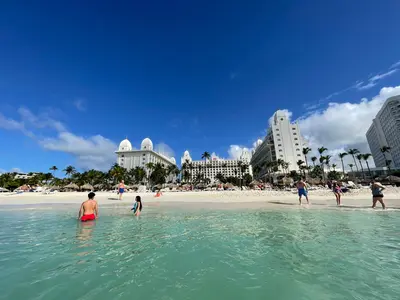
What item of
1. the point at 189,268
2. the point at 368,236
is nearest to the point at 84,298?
the point at 189,268

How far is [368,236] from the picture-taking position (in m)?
6.57

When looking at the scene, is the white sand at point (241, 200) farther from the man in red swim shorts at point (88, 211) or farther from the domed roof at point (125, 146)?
the domed roof at point (125, 146)

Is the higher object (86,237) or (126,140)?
(126,140)

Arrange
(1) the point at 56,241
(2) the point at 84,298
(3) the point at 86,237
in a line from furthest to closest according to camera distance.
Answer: (3) the point at 86,237 → (1) the point at 56,241 → (2) the point at 84,298

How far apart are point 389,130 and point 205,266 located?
468 ft

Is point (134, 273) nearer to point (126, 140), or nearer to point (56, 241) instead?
point (56, 241)

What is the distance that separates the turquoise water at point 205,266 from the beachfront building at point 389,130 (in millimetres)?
106034

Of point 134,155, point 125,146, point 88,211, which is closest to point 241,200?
point 88,211

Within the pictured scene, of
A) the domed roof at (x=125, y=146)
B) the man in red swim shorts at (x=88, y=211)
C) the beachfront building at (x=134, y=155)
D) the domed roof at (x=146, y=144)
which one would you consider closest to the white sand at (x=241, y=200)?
the man in red swim shorts at (x=88, y=211)

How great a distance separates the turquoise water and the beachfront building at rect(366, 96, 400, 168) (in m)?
106

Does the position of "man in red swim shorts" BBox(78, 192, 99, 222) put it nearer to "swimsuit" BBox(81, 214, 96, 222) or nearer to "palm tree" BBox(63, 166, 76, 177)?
"swimsuit" BBox(81, 214, 96, 222)

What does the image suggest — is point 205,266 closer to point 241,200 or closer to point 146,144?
point 241,200

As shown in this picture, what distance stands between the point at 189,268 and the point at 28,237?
6772 mm

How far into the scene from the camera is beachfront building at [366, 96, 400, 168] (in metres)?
96.4
